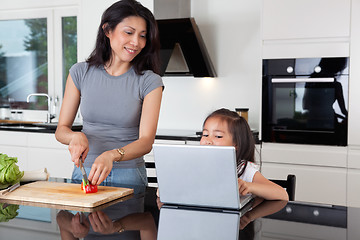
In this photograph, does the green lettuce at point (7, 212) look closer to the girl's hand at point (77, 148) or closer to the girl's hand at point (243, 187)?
the girl's hand at point (77, 148)

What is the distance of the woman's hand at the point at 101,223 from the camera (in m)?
1.01

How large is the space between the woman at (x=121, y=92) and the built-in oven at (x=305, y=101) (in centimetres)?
161

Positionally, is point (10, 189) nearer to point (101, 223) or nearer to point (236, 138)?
point (101, 223)

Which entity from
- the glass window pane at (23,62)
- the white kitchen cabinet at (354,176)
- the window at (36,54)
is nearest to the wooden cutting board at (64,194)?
the white kitchen cabinet at (354,176)

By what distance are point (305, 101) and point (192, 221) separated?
2.28 meters

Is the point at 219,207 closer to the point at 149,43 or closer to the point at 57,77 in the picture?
the point at 149,43

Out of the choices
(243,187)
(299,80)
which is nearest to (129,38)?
(243,187)

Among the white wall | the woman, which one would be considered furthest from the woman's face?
the white wall

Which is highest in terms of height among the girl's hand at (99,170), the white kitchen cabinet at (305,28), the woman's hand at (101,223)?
the white kitchen cabinet at (305,28)

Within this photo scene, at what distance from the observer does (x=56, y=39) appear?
4.59 m

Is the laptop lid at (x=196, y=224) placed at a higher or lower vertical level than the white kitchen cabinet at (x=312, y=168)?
higher

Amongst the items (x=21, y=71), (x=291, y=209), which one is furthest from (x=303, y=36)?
(x=21, y=71)

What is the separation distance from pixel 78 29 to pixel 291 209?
3434 mm

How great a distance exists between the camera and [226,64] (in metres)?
3.82
